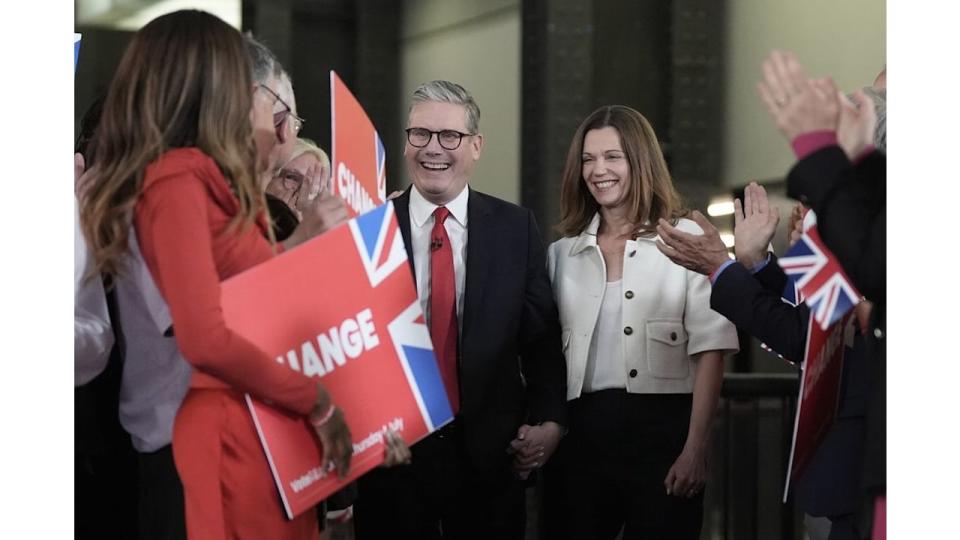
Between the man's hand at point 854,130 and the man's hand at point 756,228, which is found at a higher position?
the man's hand at point 854,130

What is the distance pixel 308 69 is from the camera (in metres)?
6.27

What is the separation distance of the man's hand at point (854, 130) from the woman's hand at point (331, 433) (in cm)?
83

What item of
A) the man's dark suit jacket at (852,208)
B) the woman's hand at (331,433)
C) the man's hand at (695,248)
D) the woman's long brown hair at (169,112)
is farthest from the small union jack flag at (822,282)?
the woman's long brown hair at (169,112)

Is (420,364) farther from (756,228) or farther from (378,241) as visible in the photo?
(756,228)

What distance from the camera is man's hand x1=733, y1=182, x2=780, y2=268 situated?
2.49 meters

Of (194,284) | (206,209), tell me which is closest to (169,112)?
(206,209)

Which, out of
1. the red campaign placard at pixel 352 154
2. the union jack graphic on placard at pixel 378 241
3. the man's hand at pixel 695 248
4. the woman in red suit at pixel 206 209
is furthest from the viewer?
the man's hand at pixel 695 248

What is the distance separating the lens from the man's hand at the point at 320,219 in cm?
203

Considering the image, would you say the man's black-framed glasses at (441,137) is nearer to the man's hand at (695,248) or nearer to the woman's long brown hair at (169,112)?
the man's hand at (695,248)

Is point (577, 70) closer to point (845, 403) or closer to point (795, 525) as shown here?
point (795, 525)

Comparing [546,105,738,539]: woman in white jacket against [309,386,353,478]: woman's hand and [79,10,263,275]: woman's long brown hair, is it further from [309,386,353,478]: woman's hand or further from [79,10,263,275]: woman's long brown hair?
[79,10,263,275]: woman's long brown hair
